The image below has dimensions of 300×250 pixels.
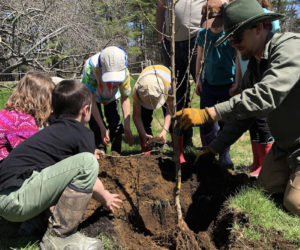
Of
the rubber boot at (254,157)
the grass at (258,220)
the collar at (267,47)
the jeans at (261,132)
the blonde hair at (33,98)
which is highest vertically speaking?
the collar at (267,47)

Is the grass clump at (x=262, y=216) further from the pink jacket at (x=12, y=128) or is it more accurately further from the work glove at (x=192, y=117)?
the pink jacket at (x=12, y=128)

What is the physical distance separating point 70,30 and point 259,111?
841 centimetres

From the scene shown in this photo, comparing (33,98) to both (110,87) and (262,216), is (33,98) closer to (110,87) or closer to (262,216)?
(110,87)

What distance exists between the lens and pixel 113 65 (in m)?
3.04

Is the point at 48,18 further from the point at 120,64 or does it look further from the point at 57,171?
the point at 57,171

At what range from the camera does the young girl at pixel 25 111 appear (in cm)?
205

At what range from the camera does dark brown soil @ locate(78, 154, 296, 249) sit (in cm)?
198

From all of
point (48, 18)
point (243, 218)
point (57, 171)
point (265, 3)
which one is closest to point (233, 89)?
point (265, 3)

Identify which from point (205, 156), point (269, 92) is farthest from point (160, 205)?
point (269, 92)

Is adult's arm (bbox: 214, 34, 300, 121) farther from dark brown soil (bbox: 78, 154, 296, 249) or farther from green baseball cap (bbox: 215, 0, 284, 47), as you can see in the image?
dark brown soil (bbox: 78, 154, 296, 249)

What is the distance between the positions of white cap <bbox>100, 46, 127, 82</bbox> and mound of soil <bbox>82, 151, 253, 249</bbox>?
2.83 ft

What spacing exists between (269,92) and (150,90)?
5.03 feet

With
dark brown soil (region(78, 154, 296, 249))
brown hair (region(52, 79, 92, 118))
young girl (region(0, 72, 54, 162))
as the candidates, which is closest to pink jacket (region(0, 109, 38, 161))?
young girl (region(0, 72, 54, 162))

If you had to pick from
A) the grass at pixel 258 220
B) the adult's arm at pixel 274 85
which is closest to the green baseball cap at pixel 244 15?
the adult's arm at pixel 274 85
